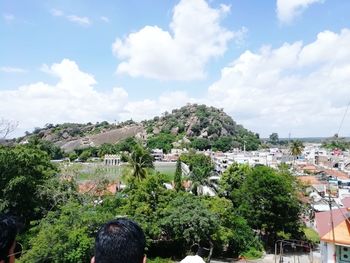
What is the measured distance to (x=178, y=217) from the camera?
17625 millimetres

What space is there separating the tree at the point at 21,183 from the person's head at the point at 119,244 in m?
17.3

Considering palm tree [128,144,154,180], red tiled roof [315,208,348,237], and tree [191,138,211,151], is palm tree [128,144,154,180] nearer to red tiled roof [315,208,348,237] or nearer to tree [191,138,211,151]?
red tiled roof [315,208,348,237]

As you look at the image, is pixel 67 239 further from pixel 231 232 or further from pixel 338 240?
pixel 338 240

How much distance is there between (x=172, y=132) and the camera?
312 ft

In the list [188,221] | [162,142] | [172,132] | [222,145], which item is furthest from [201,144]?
[188,221]

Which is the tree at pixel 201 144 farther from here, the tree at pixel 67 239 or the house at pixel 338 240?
the house at pixel 338 240

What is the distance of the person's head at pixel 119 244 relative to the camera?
5.50ft

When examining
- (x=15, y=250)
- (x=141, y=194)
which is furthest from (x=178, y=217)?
(x=15, y=250)

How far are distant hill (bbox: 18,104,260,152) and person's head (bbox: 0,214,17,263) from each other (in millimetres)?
80224


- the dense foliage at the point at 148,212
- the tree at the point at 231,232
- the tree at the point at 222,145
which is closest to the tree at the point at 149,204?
the dense foliage at the point at 148,212

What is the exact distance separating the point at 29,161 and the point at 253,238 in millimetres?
13439

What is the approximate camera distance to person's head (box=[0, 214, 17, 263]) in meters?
1.88

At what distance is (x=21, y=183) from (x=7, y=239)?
17.3m

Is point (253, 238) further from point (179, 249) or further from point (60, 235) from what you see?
point (60, 235)
